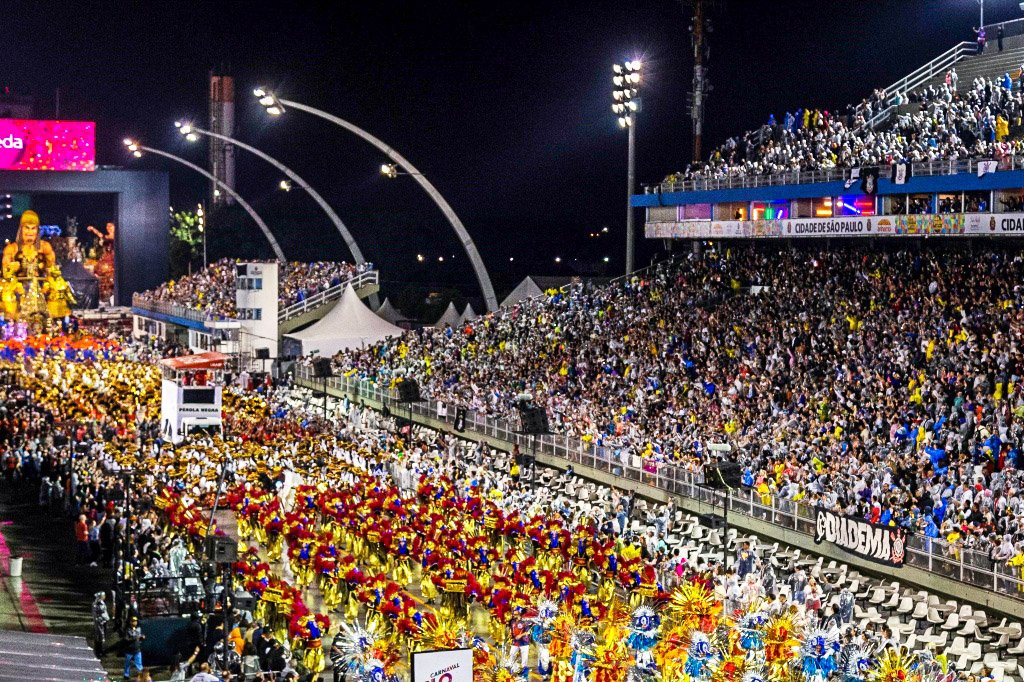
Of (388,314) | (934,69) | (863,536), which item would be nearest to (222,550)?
(863,536)

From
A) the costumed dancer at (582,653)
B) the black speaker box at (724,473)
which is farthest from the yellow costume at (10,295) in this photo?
the costumed dancer at (582,653)

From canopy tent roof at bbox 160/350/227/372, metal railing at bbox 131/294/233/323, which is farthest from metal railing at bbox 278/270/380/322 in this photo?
canopy tent roof at bbox 160/350/227/372

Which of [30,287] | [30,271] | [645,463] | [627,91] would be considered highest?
Answer: [627,91]

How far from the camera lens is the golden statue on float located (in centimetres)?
6041

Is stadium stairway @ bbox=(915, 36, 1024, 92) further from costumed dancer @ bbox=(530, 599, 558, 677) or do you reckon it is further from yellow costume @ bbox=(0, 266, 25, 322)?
yellow costume @ bbox=(0, 266, 25, 322)

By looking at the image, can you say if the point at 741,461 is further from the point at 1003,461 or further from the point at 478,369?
the point at 478,369

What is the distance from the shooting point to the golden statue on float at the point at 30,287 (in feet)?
198

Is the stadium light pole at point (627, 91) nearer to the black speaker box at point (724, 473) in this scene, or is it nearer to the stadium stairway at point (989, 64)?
the stadium stairway at point (989, 64)

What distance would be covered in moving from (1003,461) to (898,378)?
15.2 feet

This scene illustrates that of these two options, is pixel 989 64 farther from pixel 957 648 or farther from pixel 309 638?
pixel 309 638

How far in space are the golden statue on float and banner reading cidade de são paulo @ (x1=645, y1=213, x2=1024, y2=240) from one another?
98.0 ft

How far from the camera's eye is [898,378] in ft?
90.3

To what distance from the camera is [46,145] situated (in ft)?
253

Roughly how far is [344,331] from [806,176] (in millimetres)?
20347
